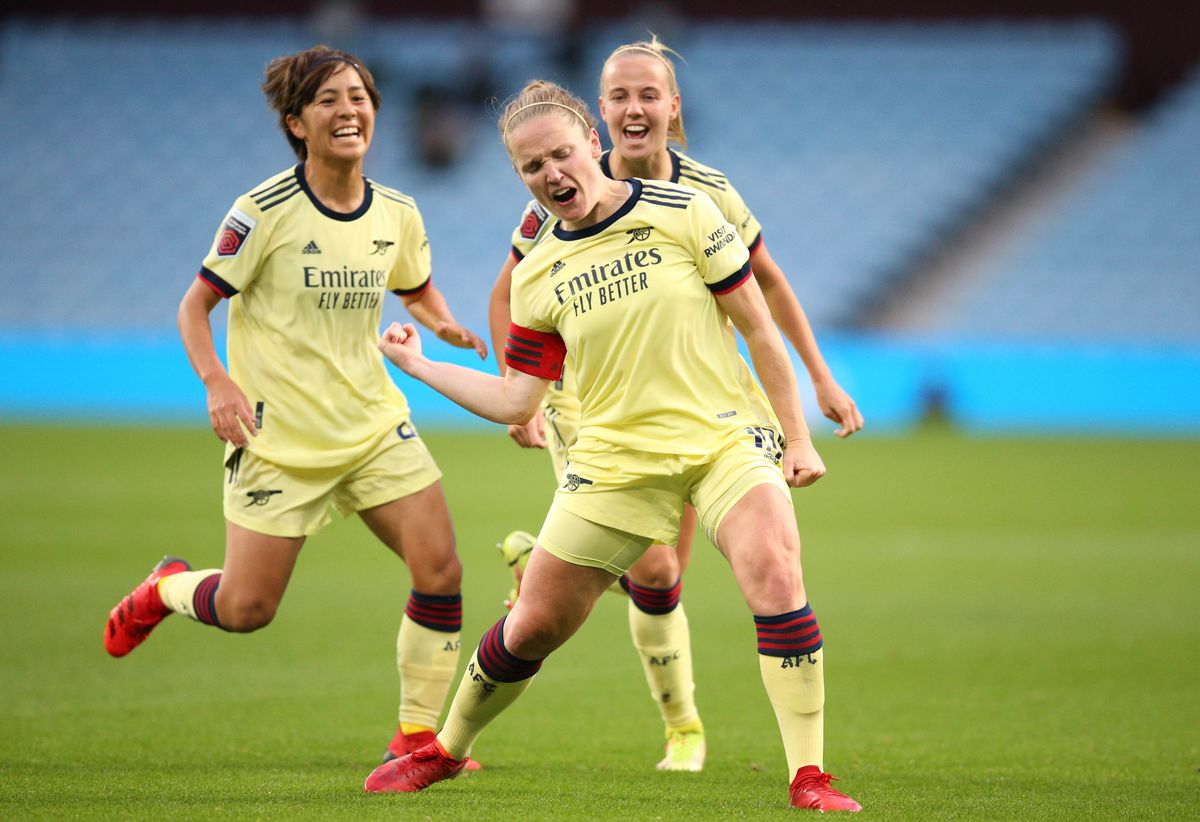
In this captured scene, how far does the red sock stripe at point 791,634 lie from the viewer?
4289mm

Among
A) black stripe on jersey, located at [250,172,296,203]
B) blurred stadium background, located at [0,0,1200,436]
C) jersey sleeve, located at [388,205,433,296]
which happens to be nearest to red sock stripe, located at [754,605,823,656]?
jersey sleeve, located at [388,205,433,296]

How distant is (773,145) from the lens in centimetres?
2780

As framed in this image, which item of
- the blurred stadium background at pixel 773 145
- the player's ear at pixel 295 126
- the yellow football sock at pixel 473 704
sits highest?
the blurred stadium background at pixel 773 145

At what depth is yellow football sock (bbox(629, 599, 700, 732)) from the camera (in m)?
5.58

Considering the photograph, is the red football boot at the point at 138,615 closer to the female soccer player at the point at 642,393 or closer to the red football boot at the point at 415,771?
the red football boot at the point at 415,771

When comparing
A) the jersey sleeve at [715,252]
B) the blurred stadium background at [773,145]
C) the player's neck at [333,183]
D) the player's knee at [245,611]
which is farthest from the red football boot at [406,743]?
the blurred stadium background at [773,145]

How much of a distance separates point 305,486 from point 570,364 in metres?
1.11

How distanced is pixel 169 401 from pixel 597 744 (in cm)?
1746

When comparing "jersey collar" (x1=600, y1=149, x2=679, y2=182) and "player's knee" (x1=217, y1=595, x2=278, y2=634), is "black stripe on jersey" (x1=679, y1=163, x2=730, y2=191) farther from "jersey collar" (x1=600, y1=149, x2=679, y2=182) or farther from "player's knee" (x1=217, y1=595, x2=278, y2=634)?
"player's knee" (x1=217, y1=595, x2=278, y2=634)

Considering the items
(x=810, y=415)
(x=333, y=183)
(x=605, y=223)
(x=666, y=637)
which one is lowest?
(x=666, y=637)

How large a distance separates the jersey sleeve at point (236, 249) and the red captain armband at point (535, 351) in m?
1.31

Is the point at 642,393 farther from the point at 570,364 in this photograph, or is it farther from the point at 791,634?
the point at 570,364

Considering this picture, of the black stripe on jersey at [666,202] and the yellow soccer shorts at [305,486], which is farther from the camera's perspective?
the yellow soccer shorts at [305,486]

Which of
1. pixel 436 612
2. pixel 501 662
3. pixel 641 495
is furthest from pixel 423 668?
pixel 641 495
